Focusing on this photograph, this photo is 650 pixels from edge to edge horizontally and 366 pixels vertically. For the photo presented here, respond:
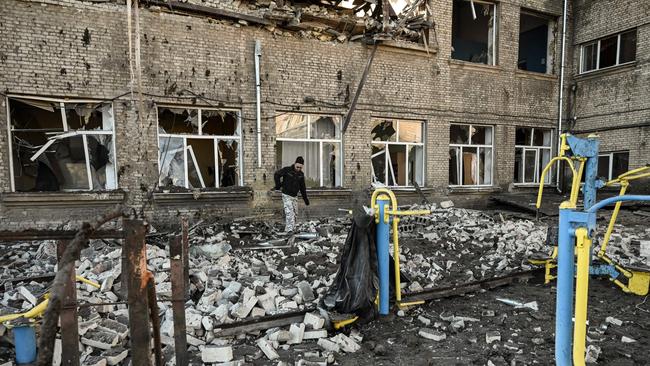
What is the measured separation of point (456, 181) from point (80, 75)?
431 inches

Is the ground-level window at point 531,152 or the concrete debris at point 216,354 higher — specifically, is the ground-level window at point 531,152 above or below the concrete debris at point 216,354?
above

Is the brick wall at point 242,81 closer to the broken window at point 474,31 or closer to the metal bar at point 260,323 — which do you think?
the broken window at point 474,31

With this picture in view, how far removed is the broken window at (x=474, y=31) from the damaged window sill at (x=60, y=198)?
430 inches

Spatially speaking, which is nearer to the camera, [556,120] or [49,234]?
[49,234]

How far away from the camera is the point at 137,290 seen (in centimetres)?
212

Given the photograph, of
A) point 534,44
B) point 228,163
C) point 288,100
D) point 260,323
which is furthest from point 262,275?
point 534,44

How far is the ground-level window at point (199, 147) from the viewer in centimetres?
862

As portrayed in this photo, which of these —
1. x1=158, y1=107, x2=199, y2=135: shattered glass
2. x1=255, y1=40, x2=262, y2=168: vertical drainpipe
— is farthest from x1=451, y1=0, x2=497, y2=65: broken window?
x1=158, y1=107, x2=199, y2=135: shattered glass

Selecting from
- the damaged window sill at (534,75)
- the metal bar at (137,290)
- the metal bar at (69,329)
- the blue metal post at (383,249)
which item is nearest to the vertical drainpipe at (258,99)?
the blue metal post at (383,249)

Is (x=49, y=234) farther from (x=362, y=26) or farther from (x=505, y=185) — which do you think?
(x=505, y=185)

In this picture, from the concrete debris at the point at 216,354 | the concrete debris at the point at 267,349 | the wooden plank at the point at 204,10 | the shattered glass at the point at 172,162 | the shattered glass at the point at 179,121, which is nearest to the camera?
the concrete debris at the point at 216,354

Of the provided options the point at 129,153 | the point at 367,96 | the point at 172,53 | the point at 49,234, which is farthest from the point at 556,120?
the point at 49,234

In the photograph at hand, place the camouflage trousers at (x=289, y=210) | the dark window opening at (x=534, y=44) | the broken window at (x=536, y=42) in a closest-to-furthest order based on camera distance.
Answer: the camouflage trousers at (x=289, y=210) < the broken window at (x=536, y=42) < the dark window opening at (x=534, y=44)

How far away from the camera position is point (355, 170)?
10.4m
